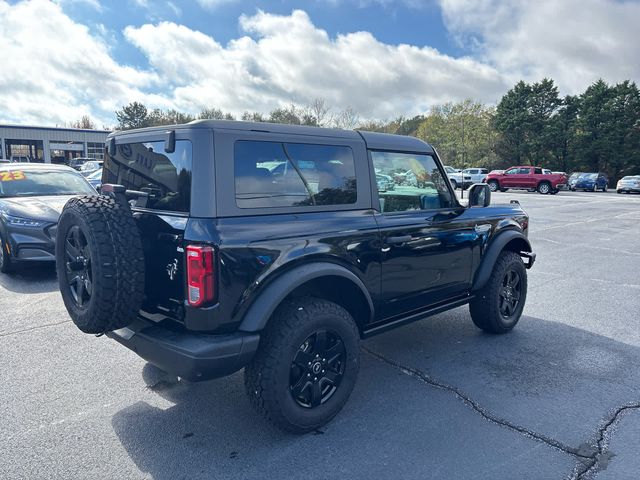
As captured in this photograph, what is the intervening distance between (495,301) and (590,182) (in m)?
35.2

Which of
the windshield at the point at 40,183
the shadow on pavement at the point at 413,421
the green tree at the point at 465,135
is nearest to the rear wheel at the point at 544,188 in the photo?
the green tree at the point at 465,135

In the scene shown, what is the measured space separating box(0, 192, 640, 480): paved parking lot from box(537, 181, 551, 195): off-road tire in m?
27.9

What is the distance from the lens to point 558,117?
146ft

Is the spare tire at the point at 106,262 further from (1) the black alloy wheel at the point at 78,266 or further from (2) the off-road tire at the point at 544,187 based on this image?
(2) the off-road tire at the point at 544,187

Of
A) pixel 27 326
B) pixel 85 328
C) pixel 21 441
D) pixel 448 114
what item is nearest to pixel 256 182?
pixel 85 328

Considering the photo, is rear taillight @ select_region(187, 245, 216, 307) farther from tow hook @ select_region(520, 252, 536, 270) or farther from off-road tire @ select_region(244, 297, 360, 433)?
tow hook @ select_region(520, 252, 536, 270)

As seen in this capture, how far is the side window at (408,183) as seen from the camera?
348 cm

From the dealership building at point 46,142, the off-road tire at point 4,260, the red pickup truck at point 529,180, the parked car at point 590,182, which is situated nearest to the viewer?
the off-road tire at point 4,260

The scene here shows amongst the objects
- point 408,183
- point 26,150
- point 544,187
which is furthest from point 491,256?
point 26,150

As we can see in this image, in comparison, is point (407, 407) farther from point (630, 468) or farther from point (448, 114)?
point (448, 114)

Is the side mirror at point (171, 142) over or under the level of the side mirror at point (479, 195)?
over

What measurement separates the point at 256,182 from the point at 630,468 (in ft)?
8.91

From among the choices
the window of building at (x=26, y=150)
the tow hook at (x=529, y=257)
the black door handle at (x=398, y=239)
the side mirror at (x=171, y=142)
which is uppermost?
the window of building at (x=26, y=150)

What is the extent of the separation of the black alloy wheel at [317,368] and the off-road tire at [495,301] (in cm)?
195
